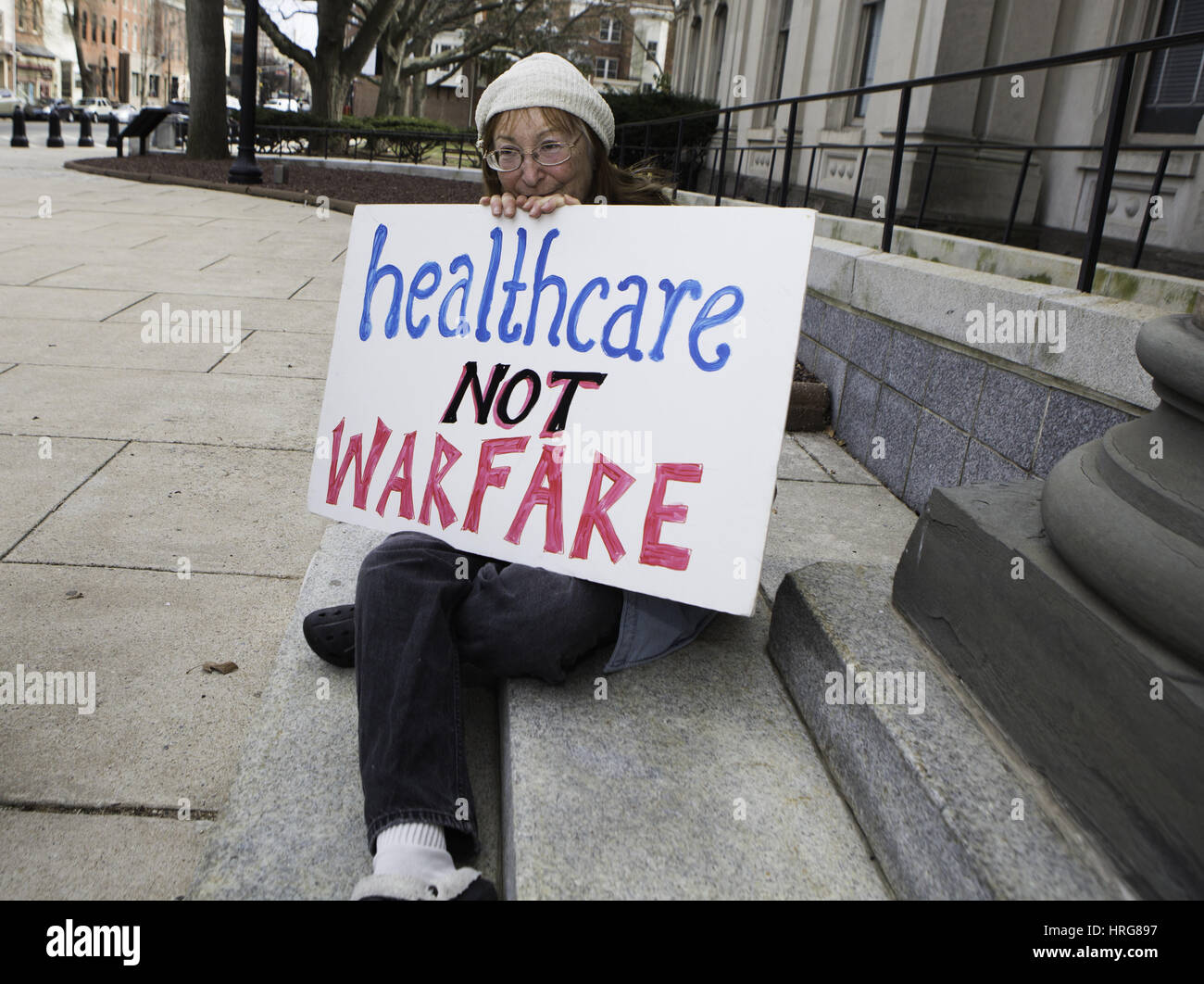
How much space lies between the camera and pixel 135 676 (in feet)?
8.58

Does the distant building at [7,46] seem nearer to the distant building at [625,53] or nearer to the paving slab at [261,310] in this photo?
the distant building at [625,53]

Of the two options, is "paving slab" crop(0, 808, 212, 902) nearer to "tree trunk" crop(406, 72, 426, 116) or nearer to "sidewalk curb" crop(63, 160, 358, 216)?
"sidewalk curb" crop(63, 160, 358, 216)

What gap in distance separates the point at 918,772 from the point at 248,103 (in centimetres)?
1555

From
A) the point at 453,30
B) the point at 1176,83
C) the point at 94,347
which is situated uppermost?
the point at 453,30

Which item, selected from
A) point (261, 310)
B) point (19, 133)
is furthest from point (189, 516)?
point (19, 133)

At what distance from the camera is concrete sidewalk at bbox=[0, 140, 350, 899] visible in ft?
7.00

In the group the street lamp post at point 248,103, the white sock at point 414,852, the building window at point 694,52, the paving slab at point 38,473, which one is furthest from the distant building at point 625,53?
the white sock at point 414,852

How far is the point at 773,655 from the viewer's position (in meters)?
2.45

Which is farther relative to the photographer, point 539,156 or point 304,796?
point 539,156

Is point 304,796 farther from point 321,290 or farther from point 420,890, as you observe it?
point 321,290

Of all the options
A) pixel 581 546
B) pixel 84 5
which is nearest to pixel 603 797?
pixel 581 546

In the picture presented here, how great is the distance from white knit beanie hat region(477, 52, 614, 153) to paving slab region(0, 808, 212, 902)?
175 cm
